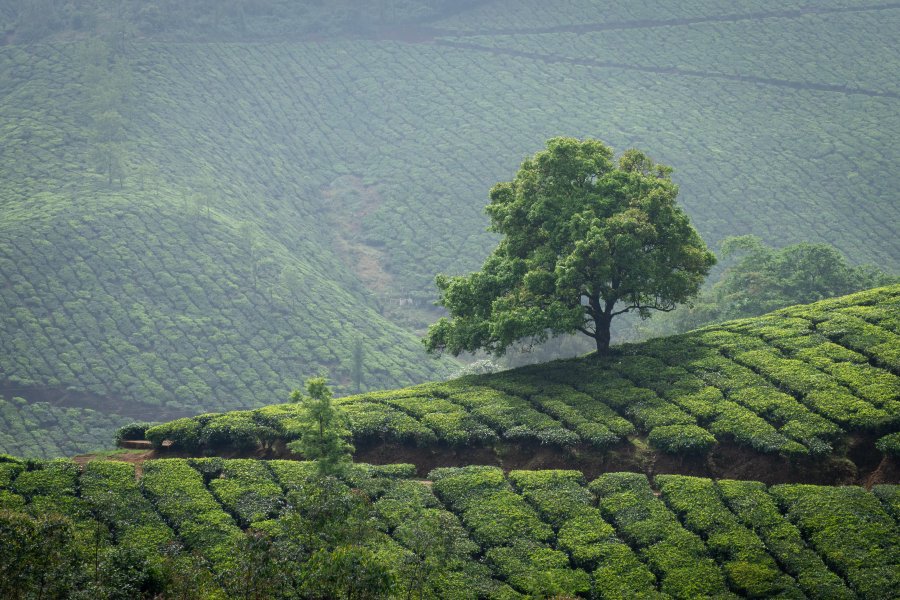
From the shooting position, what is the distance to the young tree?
2728cm

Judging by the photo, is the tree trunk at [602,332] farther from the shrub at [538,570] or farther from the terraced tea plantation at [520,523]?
the shrub at [538,570]

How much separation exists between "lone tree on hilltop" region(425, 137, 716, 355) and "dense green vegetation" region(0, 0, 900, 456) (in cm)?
3781

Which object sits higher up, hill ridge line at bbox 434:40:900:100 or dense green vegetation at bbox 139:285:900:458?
hill ridge line at bbox 434:40:900:100

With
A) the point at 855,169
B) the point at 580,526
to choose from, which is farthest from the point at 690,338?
the point at 855,169

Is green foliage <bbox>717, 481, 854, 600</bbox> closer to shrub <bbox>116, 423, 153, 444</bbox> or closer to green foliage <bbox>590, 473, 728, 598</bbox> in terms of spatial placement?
green foliage <bbox>590, 473, 728, 598</bbox>

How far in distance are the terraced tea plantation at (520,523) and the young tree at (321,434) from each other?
37.7 inches

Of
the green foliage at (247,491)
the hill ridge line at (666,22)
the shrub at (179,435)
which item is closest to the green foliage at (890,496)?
the green foliage at (247,491)

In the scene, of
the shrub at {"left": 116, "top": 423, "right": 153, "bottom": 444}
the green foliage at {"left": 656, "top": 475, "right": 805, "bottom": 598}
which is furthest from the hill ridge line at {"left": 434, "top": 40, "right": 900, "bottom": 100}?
the shrub at {"left": 116, "top": 423, "right": 153, "bottom": 444}

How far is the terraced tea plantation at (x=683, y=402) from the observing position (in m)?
29.8

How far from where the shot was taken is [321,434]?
27.5 m

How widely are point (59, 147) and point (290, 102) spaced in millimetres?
36798

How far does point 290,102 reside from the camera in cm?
12425

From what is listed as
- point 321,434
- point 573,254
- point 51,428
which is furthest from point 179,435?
point 51,428

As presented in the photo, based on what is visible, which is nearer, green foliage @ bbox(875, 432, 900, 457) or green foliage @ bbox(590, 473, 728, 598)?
green foliage @ bbox(590, 473, 728, 598)
